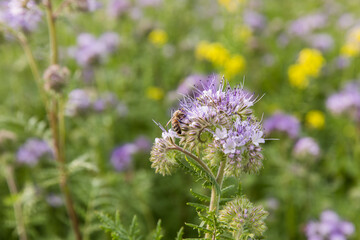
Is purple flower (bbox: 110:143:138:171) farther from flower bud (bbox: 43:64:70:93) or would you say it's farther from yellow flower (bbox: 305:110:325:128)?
yellow flower (bbox: 305:110:325:128)

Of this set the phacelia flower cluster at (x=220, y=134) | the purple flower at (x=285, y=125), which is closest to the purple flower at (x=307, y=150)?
the purple flower at (x=285, y=125)

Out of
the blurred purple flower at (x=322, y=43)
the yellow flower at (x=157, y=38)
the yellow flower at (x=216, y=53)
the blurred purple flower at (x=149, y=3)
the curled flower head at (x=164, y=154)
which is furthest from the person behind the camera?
the blurred purple flower at (x=149, y=3)

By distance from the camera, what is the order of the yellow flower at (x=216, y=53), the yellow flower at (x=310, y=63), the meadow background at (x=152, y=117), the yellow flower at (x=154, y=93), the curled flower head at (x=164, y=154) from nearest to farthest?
the curled flower head at (x=164, y=154), the meadow background at (x=152, y=117), the yellow flower at (x=310, y=63), the yellow flower at (x=154, y=93), the yellow flower at (x=216, y=53)

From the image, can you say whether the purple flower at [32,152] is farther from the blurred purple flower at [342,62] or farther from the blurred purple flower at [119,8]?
the blurred purple flower at [342,62]

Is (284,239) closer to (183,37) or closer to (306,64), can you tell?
(306,64)

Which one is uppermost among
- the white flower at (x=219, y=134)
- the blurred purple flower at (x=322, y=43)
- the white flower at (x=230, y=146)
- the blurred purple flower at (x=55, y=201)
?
the blurred purple flower at (x=322, y=43)

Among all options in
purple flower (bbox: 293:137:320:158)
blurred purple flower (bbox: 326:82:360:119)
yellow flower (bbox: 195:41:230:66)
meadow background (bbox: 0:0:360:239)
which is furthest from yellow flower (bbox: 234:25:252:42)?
purple flower (bbox: 293:137:320:158)
